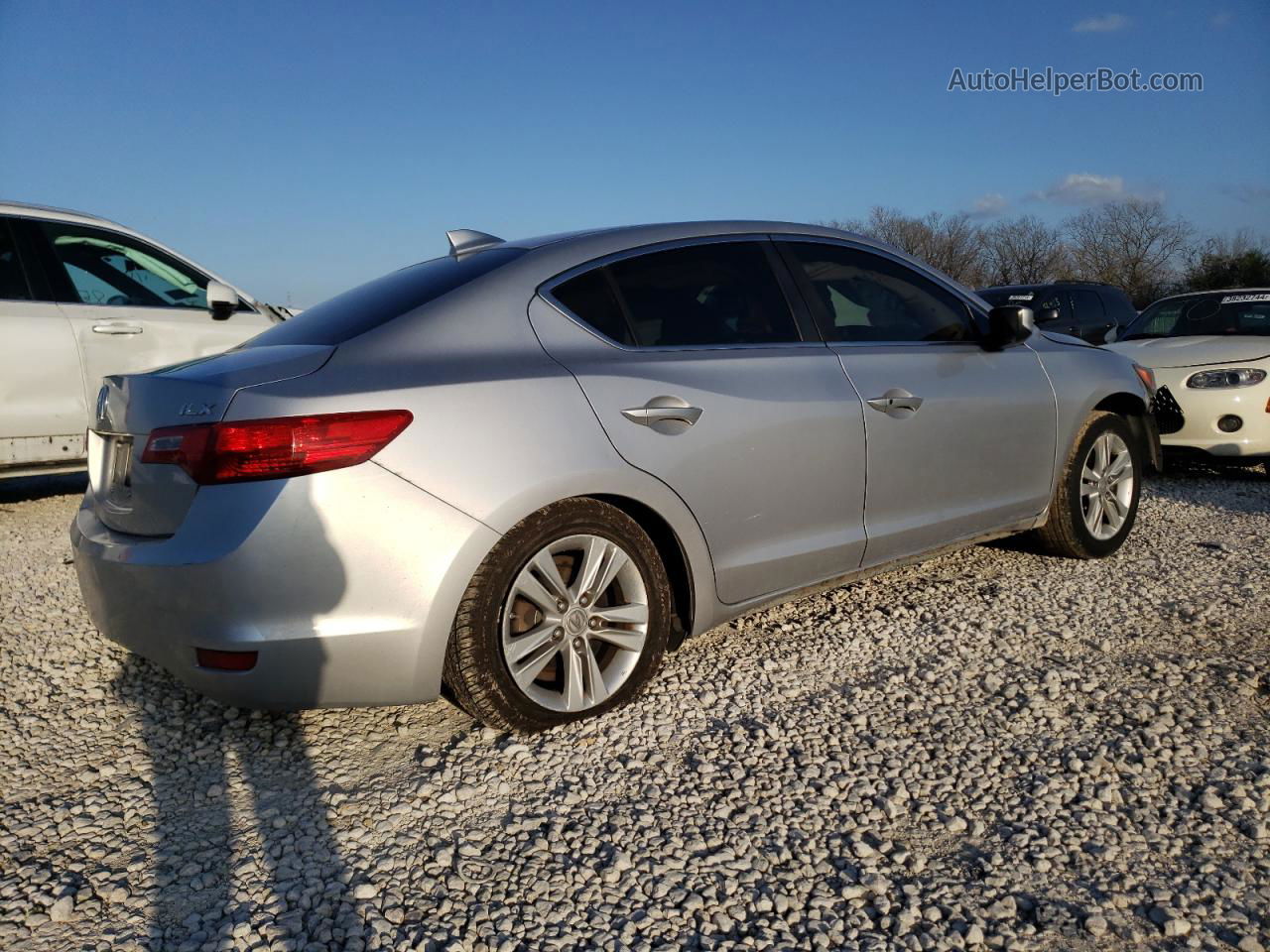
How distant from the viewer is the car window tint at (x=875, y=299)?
382cm

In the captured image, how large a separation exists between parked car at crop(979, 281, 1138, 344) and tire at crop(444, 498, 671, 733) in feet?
34.0

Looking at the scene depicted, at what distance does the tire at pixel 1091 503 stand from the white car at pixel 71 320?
199 inches

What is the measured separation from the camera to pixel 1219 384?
6879mm

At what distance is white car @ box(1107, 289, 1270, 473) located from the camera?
6754mm

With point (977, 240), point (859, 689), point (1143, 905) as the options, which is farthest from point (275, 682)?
point (977, 240)

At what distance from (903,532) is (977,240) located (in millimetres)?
50416

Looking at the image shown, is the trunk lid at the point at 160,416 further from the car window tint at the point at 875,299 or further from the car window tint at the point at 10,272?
the car window tint at the point at 10,272

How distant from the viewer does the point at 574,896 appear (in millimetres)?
2211

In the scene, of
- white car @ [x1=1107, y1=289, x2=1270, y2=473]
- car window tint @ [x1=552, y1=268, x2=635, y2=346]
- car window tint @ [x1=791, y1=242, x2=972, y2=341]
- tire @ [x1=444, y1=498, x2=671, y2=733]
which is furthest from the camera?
white car @ [x1=1107, y1=289, x2=1270, y2=473]

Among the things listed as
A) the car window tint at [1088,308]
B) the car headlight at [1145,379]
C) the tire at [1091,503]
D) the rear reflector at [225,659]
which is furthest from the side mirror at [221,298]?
the car window tint at [1088,308]

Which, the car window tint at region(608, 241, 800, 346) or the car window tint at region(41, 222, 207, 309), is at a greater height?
the car window tint at region(41, 222, 207, 309)

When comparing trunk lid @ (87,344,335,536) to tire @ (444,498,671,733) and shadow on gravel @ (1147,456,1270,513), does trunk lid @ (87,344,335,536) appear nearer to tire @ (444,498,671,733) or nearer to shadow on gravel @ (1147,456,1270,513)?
tire @ (444,498,671,733)

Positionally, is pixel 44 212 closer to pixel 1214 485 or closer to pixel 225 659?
pixel 225 659

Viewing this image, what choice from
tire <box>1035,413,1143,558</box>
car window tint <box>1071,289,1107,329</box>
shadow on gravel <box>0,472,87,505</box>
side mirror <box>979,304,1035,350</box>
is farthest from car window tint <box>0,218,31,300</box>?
car window tint <box>1071,289,1107,329</box>
